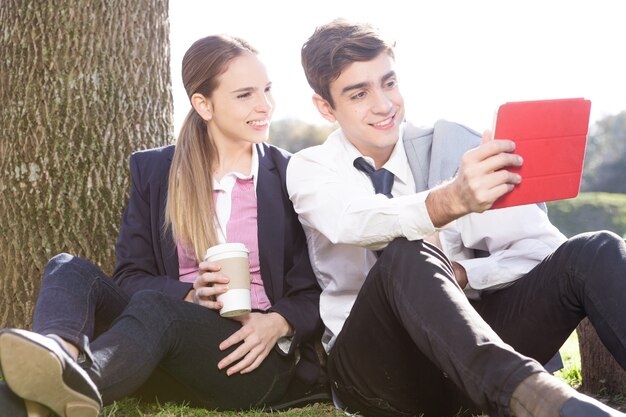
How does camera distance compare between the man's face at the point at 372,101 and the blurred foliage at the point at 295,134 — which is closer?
the man's face at the point at 372,101

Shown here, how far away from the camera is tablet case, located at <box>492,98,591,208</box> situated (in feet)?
7.96

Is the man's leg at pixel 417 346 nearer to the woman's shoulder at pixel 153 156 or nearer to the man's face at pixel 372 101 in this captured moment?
the man's face at pixel 372 101

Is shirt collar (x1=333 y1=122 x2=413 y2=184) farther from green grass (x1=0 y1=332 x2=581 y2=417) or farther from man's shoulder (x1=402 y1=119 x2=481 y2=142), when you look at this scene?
green grass (x1=0 y1=332 x2=581 y2=417)

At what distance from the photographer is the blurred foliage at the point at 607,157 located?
28.7 m

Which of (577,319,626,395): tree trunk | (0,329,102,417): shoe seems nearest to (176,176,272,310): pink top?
(0,329,102,417): shoe

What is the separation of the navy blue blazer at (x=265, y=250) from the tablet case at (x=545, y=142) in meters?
1.06

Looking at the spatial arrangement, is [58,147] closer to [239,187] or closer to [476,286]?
[239,187]

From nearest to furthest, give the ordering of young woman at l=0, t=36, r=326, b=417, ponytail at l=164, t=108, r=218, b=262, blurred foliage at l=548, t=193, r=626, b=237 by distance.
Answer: young woman at l=0, t=36, r=326, b=417, ponytail at l=164, t=108, r=218, b=262, blurred foliage at l=548, t=193, r=626, b=237

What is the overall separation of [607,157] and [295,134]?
62.8 ft

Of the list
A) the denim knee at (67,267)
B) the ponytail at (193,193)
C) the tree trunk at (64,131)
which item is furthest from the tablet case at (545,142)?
the tree trunk at (64,131)

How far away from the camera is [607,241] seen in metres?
2.59

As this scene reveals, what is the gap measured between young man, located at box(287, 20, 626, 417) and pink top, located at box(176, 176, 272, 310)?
233mm

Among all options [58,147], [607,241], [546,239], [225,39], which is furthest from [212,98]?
[607,241]

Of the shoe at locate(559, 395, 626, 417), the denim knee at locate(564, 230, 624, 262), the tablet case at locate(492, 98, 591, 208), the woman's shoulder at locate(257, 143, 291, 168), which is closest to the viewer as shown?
the shoe at locate(559, 395, 626, 417)
